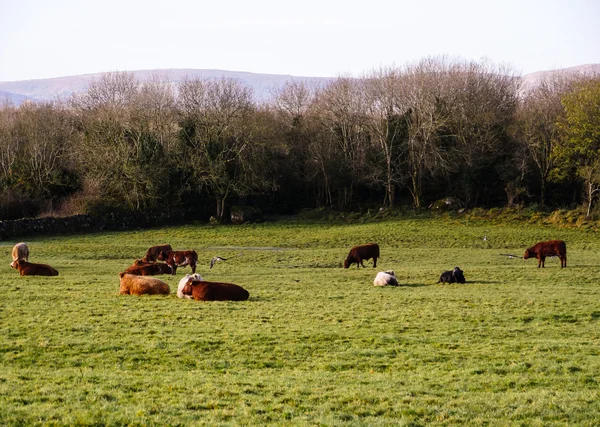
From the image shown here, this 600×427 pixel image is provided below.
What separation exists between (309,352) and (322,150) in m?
52.0

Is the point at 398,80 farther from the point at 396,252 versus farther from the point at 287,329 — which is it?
the point at 287,329

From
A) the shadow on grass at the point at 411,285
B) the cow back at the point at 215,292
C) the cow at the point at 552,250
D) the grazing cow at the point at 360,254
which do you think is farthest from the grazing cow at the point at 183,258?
the cow at the point at 552,250

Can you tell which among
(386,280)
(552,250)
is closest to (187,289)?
(386,280)

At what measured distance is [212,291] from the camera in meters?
20.6

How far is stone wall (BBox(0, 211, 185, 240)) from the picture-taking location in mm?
50000

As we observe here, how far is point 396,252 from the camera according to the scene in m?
41.2

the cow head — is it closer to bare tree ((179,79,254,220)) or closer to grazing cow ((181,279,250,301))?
grazing cow ((181,279,250,301))

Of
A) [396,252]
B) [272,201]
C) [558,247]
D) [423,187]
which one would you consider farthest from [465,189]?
[558,247]

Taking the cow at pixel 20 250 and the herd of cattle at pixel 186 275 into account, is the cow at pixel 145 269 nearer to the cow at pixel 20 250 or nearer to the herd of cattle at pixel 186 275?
the herd of cattle at pixel 186 275

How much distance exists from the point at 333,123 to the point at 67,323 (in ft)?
172

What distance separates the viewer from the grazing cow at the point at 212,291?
67.6ft

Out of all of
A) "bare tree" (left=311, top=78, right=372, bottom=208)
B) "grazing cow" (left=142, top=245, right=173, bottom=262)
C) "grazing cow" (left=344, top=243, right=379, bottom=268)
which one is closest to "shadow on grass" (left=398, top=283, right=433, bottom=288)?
"grazing cow" (left=344, top=243, right=379, bottom=268)

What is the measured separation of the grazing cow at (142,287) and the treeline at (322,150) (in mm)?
36611

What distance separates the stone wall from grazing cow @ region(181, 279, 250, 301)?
32.8 metres
